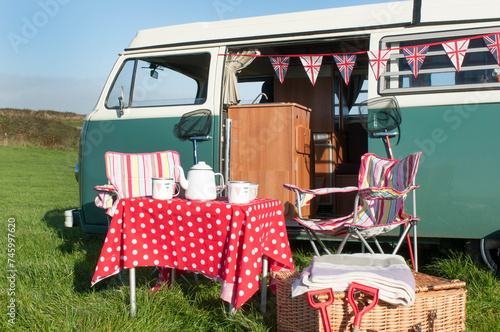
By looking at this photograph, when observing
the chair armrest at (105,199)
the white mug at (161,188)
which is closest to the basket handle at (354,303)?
the white mug at (161,188)

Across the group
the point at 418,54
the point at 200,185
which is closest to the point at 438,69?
the point at 418,54

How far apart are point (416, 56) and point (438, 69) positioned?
8.0 inches

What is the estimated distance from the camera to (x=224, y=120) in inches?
181

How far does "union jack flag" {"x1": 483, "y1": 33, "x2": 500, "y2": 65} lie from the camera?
3551mm

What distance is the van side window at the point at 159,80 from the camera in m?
4.57

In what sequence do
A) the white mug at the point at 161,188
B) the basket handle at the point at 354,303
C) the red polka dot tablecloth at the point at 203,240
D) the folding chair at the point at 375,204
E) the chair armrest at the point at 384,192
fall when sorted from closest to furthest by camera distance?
the basket handle at the point at 354,303 < the red polka dot tablecloth at the point at 203,240 < the white mug at the point at 161,188 < the chair armrest at the point at 384,192 < the folding chair at the point at 375,204

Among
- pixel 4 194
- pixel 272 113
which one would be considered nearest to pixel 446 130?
pixel 272 113

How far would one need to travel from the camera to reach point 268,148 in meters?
4.54

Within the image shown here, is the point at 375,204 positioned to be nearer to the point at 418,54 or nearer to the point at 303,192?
the point at 303,192

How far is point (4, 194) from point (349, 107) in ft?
26.8

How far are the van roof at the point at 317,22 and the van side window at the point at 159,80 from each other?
17 cm

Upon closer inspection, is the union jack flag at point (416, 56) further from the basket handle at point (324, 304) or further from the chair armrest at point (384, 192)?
the basket handle at point (324, 304)

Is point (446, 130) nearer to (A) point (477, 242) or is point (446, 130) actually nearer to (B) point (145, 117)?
(A) point (477, 242)

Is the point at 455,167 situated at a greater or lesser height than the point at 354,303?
greater
